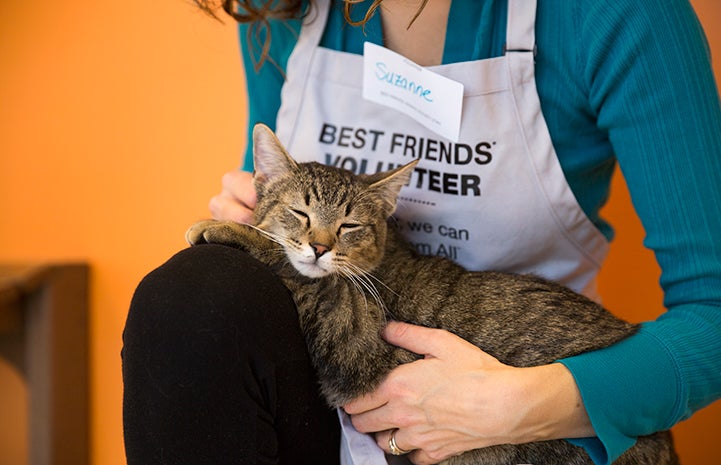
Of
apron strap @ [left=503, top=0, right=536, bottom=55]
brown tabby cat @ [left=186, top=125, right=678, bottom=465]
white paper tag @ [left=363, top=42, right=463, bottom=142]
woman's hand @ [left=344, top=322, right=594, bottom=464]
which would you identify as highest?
apron strap @ [left=503, top=0, right=536, bottom=55]

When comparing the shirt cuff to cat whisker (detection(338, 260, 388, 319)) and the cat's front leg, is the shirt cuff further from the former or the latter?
the cat's front leg

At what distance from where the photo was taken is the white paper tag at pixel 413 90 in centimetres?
128

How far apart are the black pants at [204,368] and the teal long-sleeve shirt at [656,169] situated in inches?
17.5

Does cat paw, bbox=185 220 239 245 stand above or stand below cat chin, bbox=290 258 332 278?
above

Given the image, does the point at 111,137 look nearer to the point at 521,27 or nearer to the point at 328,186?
the point at 328,186

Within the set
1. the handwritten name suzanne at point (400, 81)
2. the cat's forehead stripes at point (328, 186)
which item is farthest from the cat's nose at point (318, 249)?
the handwritten name suzanne at point (400, 81)

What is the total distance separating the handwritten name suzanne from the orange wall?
73 centimetres

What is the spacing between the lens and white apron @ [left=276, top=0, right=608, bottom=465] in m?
1.25

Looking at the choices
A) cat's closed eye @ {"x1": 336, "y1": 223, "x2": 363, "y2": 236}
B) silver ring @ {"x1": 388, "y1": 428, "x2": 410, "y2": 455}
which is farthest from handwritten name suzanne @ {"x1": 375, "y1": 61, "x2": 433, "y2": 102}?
silver ring @ {"x1": 388, "y1": 428, "x2": 410, "y2": 455}

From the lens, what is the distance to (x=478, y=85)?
1.26 metres

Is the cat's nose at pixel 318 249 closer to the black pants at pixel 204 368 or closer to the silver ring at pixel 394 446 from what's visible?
the black pants at pixel 204 368

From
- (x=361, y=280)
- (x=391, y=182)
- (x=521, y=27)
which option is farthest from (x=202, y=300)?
(x=521, y=27)

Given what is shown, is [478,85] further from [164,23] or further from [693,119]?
[164,23]

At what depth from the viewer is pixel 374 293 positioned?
121cm
